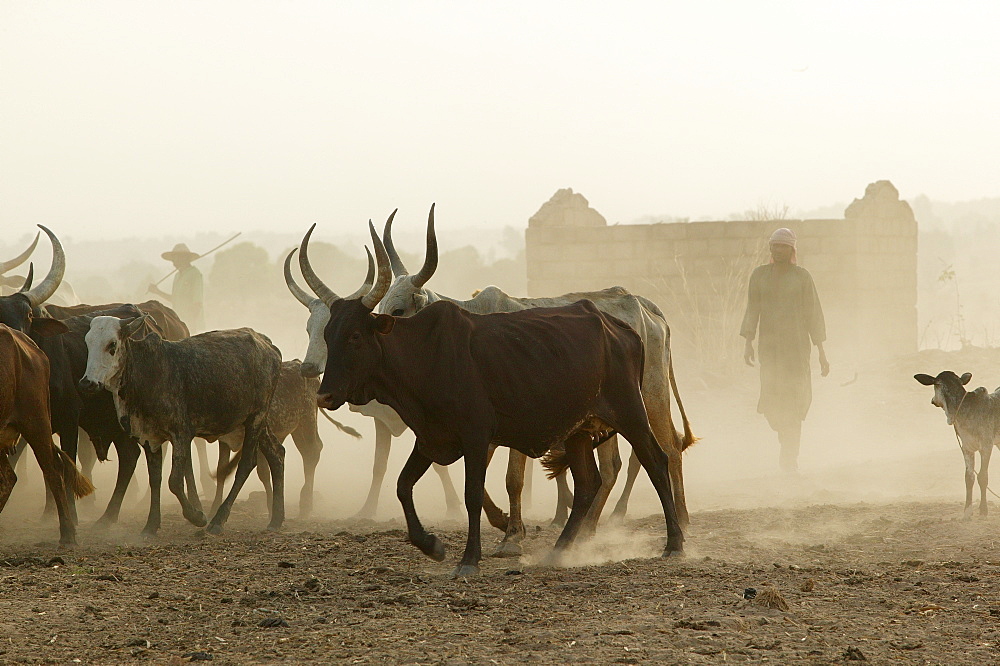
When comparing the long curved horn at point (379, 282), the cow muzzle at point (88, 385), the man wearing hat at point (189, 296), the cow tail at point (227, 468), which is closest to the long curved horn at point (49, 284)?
the cow muzzle at point (88, 385)

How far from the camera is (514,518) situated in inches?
292

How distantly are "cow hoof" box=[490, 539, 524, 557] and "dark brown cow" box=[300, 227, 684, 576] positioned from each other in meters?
0.32

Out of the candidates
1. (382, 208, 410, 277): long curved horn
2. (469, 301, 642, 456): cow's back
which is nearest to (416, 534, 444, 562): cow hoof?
(469, 301, 642, 456): cow's back

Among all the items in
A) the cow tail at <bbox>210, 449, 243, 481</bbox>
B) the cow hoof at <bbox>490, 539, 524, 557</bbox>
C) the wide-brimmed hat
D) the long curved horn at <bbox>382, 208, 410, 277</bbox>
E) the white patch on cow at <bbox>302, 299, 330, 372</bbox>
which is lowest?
the cow hoof at <bbox>490, 539, 524, 557</bbox>

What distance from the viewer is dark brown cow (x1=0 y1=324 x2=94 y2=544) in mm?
7312

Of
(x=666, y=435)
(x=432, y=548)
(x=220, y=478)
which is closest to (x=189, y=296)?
(x=220, y=478)

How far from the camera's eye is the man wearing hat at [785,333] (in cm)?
1186

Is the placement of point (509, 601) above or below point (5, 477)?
below

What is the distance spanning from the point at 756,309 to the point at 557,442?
590 centimetres

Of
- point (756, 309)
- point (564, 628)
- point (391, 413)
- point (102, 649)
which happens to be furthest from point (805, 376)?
point (102, 649)

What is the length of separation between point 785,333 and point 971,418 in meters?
3.71

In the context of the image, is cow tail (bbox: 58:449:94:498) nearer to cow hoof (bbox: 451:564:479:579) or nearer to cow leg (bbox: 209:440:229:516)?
cow leg (bbox: 209:440:229:516)

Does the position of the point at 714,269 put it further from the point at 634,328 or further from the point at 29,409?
the point at 29,409

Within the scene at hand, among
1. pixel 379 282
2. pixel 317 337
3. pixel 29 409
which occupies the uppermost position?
pixel 379 282
